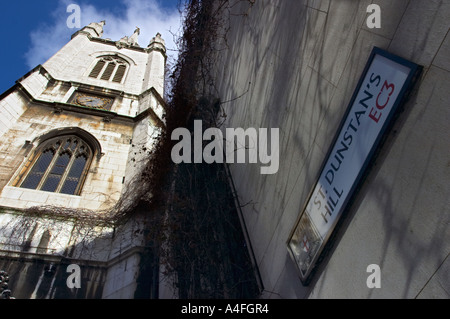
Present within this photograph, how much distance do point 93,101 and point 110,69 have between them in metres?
5.27

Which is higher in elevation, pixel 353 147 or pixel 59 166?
pixel 59 166

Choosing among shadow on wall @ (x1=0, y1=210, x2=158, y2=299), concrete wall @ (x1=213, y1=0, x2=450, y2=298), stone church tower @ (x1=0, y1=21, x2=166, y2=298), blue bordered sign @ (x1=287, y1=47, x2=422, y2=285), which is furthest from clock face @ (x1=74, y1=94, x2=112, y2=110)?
blue bordered sign @ (x1=287, y1=47, x2=422, y2=285)

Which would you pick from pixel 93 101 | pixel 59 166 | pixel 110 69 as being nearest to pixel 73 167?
pixel 59 166

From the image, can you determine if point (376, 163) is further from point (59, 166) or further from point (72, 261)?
point (59, 166)

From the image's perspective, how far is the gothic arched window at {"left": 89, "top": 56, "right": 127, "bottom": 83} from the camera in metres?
19.8

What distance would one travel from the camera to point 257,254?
512 centimetres

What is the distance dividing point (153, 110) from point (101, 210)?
6.45 metres

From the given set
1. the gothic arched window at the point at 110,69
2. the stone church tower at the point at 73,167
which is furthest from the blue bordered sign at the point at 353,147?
the gothic arched window at the point at 110,69

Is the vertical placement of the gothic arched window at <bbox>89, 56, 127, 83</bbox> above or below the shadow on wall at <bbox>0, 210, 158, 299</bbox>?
above

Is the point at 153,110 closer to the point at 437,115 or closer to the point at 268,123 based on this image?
the point at 268,123

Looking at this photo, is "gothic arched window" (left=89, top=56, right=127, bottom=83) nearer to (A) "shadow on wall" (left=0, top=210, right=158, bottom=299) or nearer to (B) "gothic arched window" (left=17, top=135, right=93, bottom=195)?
(B) "gothic arched window" (left=17, top=135, right=93, bottom=195)

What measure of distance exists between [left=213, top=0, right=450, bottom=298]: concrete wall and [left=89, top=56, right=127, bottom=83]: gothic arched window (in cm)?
1604

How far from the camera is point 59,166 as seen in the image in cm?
1234
